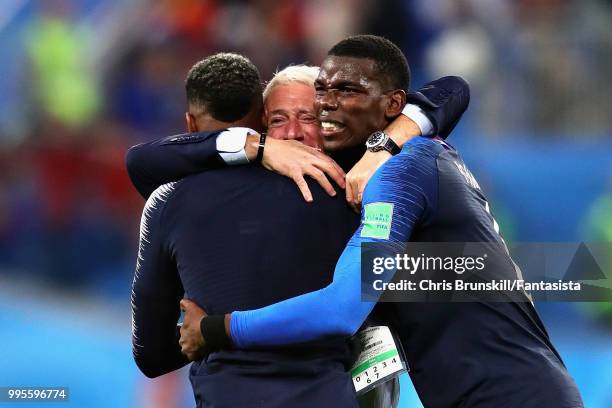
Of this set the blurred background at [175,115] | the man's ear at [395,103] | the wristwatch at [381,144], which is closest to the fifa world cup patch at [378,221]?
the wristwatch at [381,144]

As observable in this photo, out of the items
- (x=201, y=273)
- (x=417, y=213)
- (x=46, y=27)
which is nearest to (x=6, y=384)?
(x=46, y=27)

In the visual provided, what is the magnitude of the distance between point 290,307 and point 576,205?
569 centimetres

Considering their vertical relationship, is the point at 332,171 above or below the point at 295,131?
below

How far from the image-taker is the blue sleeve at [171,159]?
313 cm

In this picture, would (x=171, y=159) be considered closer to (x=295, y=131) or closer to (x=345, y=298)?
(x=295, y=131)

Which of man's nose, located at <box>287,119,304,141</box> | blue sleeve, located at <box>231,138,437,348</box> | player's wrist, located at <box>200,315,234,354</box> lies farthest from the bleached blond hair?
player's wrist, located at <box>200,315,234,354</box>

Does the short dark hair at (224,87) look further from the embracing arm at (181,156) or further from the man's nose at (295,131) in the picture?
the man's nose at (295,131)

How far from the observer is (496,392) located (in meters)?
2.86

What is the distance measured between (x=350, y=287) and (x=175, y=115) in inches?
237

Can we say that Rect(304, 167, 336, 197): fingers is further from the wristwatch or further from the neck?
the neck

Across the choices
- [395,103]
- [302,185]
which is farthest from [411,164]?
[395,103]

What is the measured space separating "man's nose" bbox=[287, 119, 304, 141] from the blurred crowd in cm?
489

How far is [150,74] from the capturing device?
29.0 ft

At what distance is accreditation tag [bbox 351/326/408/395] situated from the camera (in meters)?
2.96
